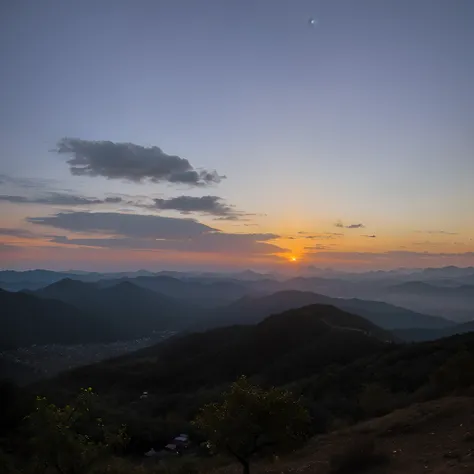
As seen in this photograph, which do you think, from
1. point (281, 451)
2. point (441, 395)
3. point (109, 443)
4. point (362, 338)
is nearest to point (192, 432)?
point (441, 395)

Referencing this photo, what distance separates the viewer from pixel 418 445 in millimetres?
18422

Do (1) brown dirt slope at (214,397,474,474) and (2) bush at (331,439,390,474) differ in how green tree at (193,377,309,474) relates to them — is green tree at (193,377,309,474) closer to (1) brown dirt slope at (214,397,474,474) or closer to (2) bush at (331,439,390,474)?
(2) bush at (331,439,390,474)

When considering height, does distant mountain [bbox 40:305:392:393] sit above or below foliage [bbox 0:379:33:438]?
below

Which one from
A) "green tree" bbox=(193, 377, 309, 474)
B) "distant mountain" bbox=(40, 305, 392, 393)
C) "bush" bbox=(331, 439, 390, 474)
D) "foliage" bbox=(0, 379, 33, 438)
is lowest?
"distant mountain" bbox=(40, 305, 392, 393)

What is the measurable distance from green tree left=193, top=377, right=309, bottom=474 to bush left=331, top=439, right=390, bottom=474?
301 centimetres

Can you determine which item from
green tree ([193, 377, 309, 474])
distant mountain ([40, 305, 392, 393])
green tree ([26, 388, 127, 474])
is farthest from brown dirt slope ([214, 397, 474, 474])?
distant mountain ([40, 305, 392, 393])

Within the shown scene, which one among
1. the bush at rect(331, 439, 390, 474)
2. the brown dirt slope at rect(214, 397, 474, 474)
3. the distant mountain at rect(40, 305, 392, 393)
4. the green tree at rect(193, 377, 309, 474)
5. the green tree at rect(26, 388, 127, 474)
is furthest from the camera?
the distant mountain at rect(40, 305, 392, 393)

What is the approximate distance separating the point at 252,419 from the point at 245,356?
2862 inches

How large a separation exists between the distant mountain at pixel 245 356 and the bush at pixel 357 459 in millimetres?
46090

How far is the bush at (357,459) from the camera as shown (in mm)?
17250

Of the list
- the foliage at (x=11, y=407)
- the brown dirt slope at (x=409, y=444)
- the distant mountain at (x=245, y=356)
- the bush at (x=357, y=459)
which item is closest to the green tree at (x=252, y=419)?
the bush at (x=357, y=459)

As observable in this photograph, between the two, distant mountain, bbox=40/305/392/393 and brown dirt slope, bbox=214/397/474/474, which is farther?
distant mountain, bbox=40/305/392/393

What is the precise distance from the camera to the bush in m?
17.2

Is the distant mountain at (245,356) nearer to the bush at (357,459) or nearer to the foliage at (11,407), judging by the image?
the foliage at (11,407)
